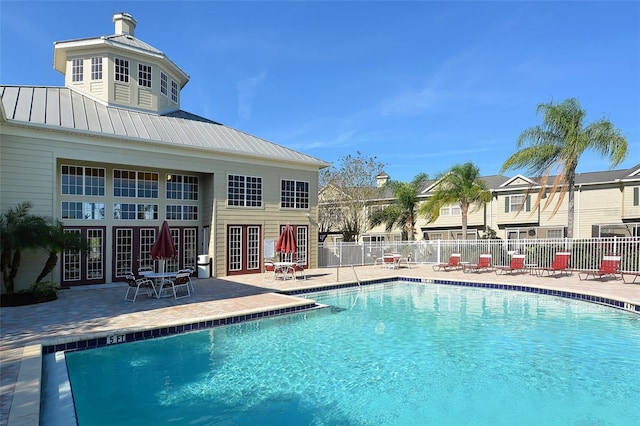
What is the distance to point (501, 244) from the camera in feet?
64.1

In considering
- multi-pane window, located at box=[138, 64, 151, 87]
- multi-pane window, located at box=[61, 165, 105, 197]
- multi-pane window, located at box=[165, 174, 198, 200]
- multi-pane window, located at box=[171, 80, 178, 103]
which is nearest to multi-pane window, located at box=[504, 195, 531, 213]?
multi-pane window, located at box=[165, 174, 198, 200]

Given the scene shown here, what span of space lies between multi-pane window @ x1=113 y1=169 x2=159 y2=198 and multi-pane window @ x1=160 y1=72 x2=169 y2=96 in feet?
16.5

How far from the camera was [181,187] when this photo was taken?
54.1 ft

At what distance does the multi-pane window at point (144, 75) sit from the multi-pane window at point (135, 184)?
4.58 metres

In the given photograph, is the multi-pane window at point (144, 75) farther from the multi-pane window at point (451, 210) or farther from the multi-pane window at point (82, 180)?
the multi-pane window at point (451, 210)

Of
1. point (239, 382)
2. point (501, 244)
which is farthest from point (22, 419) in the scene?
point (501, 244)

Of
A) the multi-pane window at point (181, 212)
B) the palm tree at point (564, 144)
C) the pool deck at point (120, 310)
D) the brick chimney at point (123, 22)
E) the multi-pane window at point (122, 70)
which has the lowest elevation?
the pool deck at point (120, 310)

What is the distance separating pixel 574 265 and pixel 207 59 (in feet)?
62.3

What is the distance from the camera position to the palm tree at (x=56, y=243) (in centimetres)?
1084

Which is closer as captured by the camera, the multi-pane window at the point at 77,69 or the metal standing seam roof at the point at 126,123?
the metal standing seam roof at the point at 126,123

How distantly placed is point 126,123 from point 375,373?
13.7 meters

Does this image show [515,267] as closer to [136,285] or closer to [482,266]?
[482,266]

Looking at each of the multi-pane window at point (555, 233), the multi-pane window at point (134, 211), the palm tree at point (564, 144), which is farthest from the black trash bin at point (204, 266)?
the multi-pane window at point (555, 233)

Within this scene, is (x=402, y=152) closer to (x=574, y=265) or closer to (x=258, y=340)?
(x=574, y=265)
